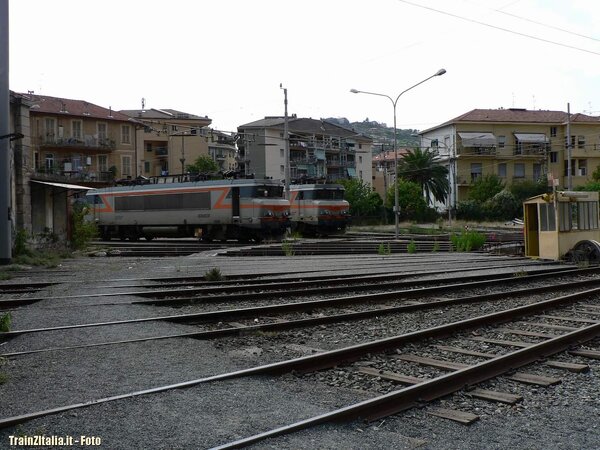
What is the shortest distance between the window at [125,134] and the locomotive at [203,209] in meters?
30.7

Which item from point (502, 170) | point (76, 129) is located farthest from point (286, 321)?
point (502, 170)

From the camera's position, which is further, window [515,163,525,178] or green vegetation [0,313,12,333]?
window [515,163,525,178]

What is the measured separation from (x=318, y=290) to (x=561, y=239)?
36.8 ft

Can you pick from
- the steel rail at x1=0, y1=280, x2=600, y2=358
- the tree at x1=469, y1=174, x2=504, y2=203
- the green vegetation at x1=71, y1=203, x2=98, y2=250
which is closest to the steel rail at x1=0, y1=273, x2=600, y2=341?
the steel rail at x1=0, y1=280, x2=600, y2=358

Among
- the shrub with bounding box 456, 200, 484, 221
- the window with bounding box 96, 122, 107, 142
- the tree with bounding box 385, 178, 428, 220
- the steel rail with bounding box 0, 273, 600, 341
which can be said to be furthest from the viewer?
the shrub with bounding box 456, 200, 484, 221

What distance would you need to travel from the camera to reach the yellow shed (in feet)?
67.6

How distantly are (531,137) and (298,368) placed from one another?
71792 mm

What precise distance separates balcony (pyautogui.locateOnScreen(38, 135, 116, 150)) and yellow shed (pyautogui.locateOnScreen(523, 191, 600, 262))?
4903 centimetres

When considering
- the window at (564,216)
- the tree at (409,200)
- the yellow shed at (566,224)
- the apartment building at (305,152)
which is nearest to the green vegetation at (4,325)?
the yellow shed at (566,224)

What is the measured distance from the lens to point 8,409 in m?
5.22

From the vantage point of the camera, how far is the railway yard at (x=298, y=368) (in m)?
4.94

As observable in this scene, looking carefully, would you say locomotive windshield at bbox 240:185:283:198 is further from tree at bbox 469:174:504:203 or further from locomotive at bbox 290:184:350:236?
tree at bbox 469:174:504:203

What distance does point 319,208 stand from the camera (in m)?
37.7

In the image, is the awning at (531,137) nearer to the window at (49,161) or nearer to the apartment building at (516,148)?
the apartment building at (516,148)
